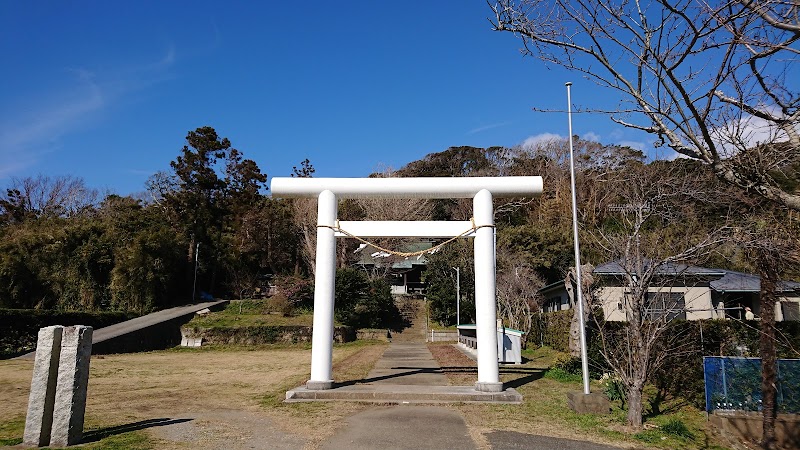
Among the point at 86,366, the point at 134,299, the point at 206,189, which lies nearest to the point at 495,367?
the point at 86,366

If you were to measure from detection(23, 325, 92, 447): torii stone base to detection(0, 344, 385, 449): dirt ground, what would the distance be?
648 millimetres

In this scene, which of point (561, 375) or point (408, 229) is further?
point (561, 375)

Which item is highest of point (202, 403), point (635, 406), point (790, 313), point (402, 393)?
point (790, 313)

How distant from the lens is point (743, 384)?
304 inches

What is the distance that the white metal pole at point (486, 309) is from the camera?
9.48 m

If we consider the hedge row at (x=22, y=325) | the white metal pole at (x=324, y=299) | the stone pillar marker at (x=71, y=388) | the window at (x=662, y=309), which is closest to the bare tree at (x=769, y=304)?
the window at (x=662, y=309)

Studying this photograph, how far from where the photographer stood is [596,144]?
4162cm

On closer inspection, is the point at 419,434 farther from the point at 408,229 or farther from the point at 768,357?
the point at 768,357

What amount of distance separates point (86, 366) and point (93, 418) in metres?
1.78

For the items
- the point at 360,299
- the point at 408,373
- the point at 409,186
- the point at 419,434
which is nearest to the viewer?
the point at 419,434

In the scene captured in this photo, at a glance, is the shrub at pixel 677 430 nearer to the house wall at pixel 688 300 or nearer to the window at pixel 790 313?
the house wall at pixel 688 300

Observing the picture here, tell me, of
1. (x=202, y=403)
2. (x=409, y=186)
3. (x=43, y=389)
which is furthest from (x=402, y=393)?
(x=43, y=389)

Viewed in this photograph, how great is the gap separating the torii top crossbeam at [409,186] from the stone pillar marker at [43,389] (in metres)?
4.91

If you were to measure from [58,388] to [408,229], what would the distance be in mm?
6504
